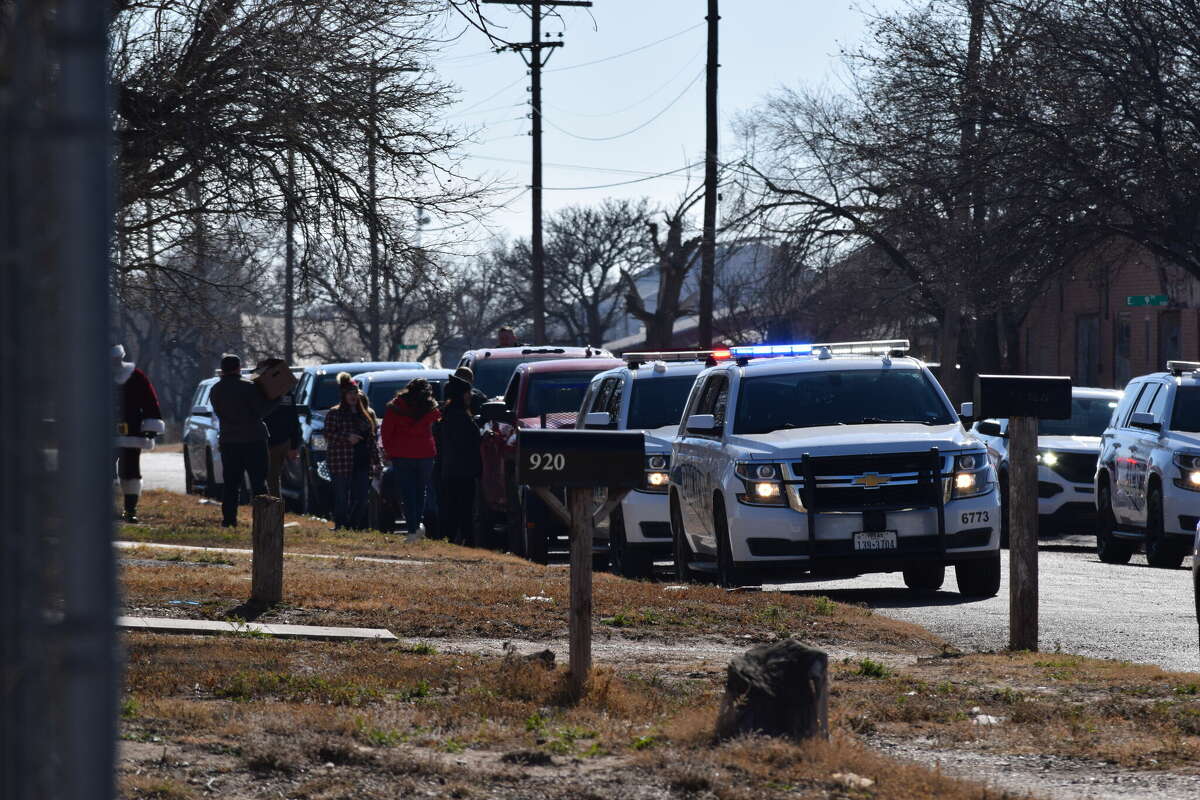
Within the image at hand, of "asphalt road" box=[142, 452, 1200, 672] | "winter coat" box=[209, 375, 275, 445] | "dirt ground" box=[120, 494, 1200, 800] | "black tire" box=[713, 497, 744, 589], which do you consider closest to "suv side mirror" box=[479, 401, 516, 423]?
"winter coat" box=[209, 375, 275, 445]

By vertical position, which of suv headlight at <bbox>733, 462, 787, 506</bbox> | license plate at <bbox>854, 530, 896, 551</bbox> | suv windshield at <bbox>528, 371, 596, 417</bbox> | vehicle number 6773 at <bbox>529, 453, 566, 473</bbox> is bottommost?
license plate at <bbox>854, 530, 896, 551</bbox>

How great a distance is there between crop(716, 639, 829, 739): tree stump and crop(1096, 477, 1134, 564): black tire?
12959 mm

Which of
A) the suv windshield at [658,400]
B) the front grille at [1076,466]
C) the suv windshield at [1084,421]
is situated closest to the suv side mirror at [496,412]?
the suv windshield at [658,400]

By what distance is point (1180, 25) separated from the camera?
25.6m

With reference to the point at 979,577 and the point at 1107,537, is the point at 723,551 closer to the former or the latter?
the point at 979,577

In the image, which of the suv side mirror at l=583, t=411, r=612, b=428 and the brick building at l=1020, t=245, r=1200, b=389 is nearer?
the suv side mirror at l=583, t=411, r=612, b=428

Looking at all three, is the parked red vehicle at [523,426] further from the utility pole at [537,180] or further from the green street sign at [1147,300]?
the utility pole at [537,180]

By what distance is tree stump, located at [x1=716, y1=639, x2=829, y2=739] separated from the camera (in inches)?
256

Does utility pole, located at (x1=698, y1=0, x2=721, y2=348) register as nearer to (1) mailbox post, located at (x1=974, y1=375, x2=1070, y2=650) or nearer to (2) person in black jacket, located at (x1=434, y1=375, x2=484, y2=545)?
(2) person in black jacket, located at (x1=434, y1=375, x2=484, y2=545)

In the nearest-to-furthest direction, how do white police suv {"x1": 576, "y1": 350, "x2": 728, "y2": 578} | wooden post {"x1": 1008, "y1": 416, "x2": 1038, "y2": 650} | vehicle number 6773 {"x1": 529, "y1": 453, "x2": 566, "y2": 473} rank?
vehicle number 6773 {"x1": 529, "y1": 453, "x2": 566, "y2": 473}
wooden post {"x1": 1008, "y1": 416, "x2": 1038, "y2": 650}
white police suv {"x1": 576, "y1": 350, "x2": 728, "y2": 578}

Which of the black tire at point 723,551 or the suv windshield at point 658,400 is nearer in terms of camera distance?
the black tire at point 723,551

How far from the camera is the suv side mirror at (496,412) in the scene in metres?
19.1

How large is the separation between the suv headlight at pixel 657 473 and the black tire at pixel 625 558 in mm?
356

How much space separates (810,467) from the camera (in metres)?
13.8
